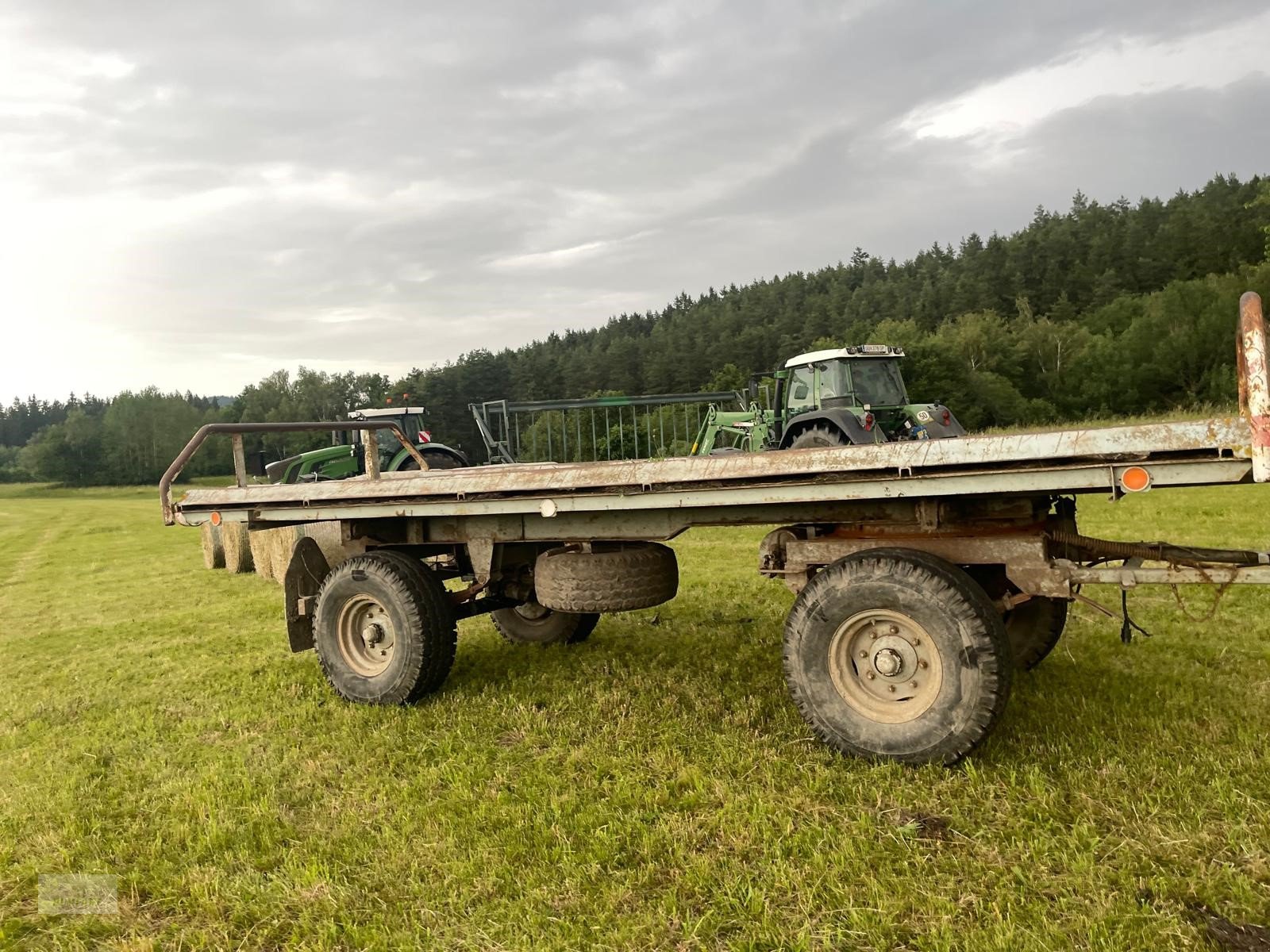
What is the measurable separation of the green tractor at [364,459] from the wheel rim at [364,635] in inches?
380

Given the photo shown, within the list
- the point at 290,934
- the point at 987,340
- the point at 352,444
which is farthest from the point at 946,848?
the point at 987,340

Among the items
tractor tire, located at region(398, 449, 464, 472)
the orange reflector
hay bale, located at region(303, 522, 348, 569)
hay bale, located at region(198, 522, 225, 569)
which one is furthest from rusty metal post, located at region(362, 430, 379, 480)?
hay bale, located at region(198, 522, 225, 569)

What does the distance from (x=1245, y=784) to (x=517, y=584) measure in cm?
380

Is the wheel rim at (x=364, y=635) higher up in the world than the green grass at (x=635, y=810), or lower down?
higher up

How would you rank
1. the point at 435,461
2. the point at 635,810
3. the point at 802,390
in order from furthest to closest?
the point at 435,461, the point at 802,390, the point at 635,810

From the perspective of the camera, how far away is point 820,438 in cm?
1129

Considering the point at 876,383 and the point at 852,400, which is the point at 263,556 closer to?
the point at 852,400

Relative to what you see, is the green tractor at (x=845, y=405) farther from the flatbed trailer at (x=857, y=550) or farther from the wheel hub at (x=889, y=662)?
the wheel hub at (x=889, y=662)

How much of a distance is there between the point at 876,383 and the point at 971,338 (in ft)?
144

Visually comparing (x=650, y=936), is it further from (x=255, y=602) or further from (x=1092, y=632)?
(x=255, y=602)

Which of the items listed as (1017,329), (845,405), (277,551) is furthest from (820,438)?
(1017,329)

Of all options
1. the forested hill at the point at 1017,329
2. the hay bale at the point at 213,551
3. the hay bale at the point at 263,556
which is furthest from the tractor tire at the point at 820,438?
the forested hill at the point at 1017,329

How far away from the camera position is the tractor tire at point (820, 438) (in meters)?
11.2

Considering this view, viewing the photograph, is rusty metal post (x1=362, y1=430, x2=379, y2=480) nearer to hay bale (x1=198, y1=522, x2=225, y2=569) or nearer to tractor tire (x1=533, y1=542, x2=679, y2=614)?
tractor tire (x1=533, y1=542, x2=679, y2=614)
